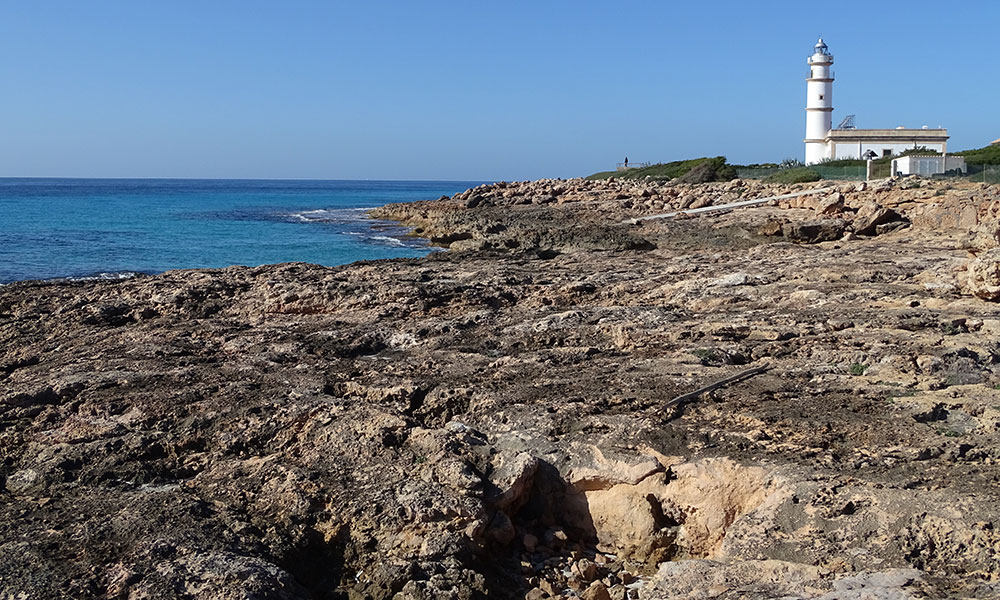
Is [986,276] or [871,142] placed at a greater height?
[871,142]

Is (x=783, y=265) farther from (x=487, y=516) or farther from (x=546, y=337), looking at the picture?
(x=487, y=516)

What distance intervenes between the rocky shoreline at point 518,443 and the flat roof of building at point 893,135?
43.4 m

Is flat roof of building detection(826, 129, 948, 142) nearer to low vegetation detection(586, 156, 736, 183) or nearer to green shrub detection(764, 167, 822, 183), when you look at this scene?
A: low vegetation detection(586, 156, 736, 183)

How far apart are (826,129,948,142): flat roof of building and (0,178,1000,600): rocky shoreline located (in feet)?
143

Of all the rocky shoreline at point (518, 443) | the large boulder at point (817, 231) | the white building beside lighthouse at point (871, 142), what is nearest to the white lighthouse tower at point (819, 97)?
the white building beside lighthouse at point (871, 142)

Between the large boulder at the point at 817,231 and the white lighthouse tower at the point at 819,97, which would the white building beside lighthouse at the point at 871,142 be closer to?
the white lighthouse tower at the point at 819,97

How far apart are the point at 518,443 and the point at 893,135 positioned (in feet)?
170

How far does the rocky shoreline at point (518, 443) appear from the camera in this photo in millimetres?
5172

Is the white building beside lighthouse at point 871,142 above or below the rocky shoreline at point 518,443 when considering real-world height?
above

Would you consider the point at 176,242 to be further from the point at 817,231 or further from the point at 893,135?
the point at 893,135

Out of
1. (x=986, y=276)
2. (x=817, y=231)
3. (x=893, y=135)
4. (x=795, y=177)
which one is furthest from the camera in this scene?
(x=893, y=135)

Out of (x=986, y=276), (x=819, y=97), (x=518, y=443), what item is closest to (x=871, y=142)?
(x=819, y=97)

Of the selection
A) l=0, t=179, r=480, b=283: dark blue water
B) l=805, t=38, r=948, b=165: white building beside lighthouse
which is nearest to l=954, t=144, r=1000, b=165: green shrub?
l=805, t=38, r=948, b=165: white building beside lighthouse

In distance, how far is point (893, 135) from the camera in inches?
2018
